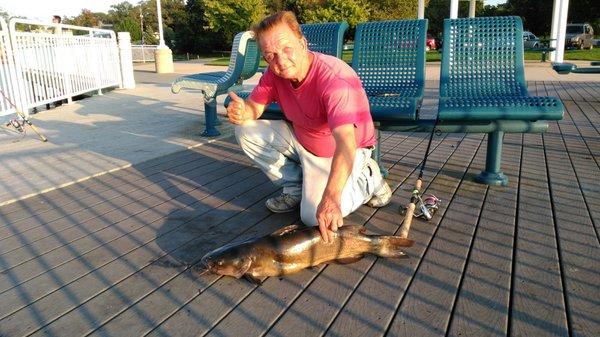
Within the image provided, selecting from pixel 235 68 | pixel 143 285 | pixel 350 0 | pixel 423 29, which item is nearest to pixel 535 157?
pixel 423 29

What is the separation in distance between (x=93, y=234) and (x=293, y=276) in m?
1.52

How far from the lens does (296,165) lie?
147 inches

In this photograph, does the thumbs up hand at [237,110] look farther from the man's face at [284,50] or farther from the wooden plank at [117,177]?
the wooden plank at [117,177]

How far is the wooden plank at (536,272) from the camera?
217 centimetres

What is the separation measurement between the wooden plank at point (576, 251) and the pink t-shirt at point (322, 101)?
142 centimetres

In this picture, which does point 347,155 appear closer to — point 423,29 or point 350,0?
point 423,29

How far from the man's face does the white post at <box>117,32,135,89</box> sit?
1174cm

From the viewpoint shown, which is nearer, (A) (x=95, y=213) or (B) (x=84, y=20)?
(A) (x=95, y=213)

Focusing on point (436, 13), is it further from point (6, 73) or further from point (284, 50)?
point (284, 50)

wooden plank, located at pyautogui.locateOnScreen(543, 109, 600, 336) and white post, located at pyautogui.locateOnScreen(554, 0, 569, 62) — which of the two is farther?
white post, located at pyautogui.locateOnScreen(554, 0, 569, 62)

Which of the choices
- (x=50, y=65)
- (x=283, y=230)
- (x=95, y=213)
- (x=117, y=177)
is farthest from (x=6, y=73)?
(x=283, y=230)

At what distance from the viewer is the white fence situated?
8117 mm

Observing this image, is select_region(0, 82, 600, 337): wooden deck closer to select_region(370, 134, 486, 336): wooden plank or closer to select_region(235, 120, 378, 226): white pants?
select_region(370, 134, 486, 336): wooden plank

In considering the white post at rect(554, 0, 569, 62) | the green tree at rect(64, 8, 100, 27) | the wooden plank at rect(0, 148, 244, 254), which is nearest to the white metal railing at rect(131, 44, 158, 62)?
the white post at rect(554, 0, 569, 62)
